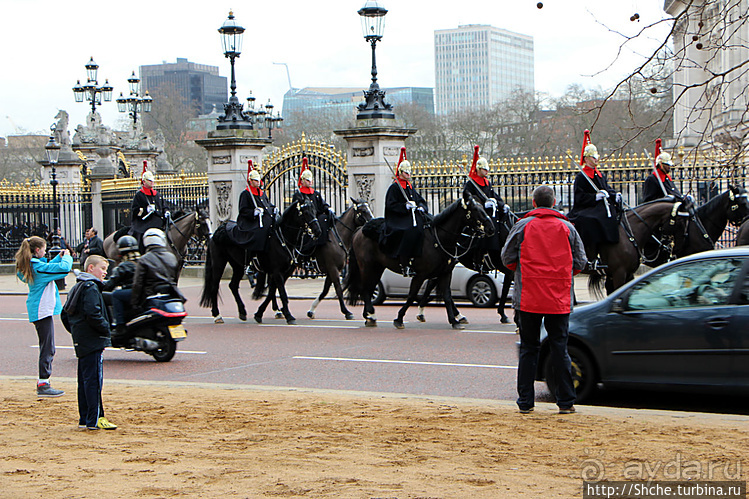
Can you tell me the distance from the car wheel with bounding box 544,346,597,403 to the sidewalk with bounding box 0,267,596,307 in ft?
33.2

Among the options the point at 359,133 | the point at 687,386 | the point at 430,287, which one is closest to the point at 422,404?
the point at 687,386

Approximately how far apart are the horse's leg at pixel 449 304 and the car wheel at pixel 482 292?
3769 mm

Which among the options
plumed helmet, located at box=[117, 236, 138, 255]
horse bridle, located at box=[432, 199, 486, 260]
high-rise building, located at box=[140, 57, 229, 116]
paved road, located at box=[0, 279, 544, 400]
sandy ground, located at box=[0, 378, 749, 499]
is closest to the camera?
sandy ground, located at box=[0, 378, 749, 499]

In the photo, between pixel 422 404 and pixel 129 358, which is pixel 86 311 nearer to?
pixel 422 404

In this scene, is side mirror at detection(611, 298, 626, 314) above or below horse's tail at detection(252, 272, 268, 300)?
above

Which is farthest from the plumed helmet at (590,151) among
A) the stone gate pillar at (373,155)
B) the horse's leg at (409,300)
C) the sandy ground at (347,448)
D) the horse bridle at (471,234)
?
the stone gate pillar at (373,155)

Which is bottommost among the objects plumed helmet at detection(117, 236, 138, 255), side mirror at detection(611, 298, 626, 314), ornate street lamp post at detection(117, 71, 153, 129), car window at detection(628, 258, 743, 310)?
side mirror at detection(611, 298, 626, 314)

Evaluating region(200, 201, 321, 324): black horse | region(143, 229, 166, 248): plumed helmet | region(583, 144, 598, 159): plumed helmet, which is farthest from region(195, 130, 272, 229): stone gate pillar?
region(583, 144, 598, 159): plumed helmet

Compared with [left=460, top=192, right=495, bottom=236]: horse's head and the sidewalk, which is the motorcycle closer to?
[left=460, top=192, right=495, bottom=236]: horse's head

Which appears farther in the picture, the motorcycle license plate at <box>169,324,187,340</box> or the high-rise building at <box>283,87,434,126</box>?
the high-rise building at <box>283,87,434,126</box>

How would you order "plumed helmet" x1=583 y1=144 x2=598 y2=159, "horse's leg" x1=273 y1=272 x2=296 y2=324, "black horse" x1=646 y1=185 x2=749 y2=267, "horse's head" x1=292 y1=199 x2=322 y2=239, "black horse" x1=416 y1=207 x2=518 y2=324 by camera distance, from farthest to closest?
"horse's leg" x1=273 y1=272 x2=296 y2=324 → "horse's head" x1=292 y1=199 x2=322 y2=239 → "black horse" x1=646 y1=185 x2=749 y2=267 → "black horse" x1=416 y1=207 x2=518 y2=324 → "plumed helmet" x1=583 y1=144 x2=598 y2=159

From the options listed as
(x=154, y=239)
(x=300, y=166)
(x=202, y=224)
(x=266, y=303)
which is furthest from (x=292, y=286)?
(x=154, y=239)

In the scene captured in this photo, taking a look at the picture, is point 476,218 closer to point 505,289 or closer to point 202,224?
point 505,289

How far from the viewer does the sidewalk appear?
21819mm
